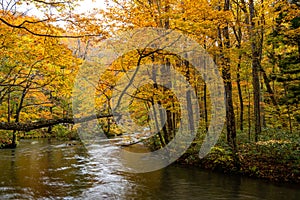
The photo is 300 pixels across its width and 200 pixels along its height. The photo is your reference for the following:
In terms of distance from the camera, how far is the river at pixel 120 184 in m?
7.74

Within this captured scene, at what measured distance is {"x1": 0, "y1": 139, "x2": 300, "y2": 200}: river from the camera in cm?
774

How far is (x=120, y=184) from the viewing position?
9.12 metres

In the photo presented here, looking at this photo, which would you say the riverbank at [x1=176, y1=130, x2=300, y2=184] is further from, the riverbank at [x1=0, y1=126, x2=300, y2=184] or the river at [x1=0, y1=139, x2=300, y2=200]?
the river at [x1=0, y1=139, x2=300, y2=200]

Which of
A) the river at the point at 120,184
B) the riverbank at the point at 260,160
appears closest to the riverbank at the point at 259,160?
the riverbank at the point at 260,160

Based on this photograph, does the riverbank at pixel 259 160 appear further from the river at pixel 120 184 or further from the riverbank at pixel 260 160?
the river at pixel 120 184

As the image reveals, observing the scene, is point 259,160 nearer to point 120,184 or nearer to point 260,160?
point 260,160

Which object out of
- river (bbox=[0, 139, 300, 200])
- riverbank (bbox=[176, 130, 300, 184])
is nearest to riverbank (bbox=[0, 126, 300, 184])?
riverbank (bbox=[176, 130, 300, 184])

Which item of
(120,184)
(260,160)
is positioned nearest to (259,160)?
(260,160)

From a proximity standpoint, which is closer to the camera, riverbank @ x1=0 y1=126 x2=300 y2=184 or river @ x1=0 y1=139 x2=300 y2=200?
river @ x1=0 y1=139 x2=300 y2=200

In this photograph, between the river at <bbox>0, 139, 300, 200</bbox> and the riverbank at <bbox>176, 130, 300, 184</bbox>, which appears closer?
the river at <bbox>0, 139, 300, 200</bbox>

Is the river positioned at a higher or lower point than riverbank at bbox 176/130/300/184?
lower

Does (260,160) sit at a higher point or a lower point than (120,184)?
higher

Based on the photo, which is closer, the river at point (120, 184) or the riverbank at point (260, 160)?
the river at point (120, 184)

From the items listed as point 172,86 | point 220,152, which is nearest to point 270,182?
point 220,152
